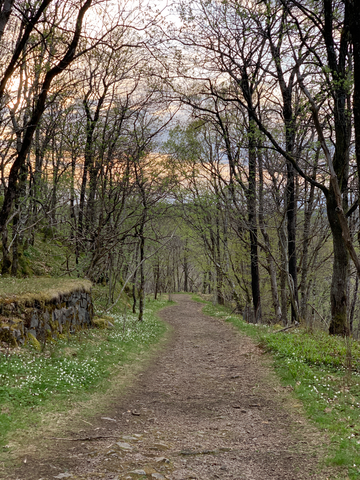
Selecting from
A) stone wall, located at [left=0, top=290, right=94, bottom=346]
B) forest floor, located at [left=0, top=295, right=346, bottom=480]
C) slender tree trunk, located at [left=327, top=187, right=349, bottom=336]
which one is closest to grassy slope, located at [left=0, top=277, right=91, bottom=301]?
stone wall, located at [left=0, top=290, right=94, bottom=346]

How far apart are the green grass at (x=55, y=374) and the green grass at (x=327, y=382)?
488 centimetres

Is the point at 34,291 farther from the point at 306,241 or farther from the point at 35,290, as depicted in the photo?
the point at 306,241

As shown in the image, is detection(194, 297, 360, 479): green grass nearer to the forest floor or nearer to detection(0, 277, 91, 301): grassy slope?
the forest floor

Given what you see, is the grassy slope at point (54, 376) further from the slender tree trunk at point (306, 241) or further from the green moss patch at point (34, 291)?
the slender tree trunk at point (306, 241)

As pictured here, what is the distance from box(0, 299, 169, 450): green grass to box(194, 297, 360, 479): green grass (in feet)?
16.0

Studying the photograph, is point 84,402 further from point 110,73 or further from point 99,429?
point 110,73

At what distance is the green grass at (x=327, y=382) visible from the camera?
5.02m

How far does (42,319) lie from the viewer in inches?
372

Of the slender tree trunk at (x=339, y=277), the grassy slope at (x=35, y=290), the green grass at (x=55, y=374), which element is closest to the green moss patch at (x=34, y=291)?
the grassy slope at (x=35, y=290)

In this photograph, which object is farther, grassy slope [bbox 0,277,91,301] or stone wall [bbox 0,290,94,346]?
grassy slope [bbox 0,277,91,301]

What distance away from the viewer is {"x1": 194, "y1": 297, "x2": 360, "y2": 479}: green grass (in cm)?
502

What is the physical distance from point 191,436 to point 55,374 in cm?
360

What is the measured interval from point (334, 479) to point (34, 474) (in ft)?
13.1

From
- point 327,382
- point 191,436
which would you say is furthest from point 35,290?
point 327,382
